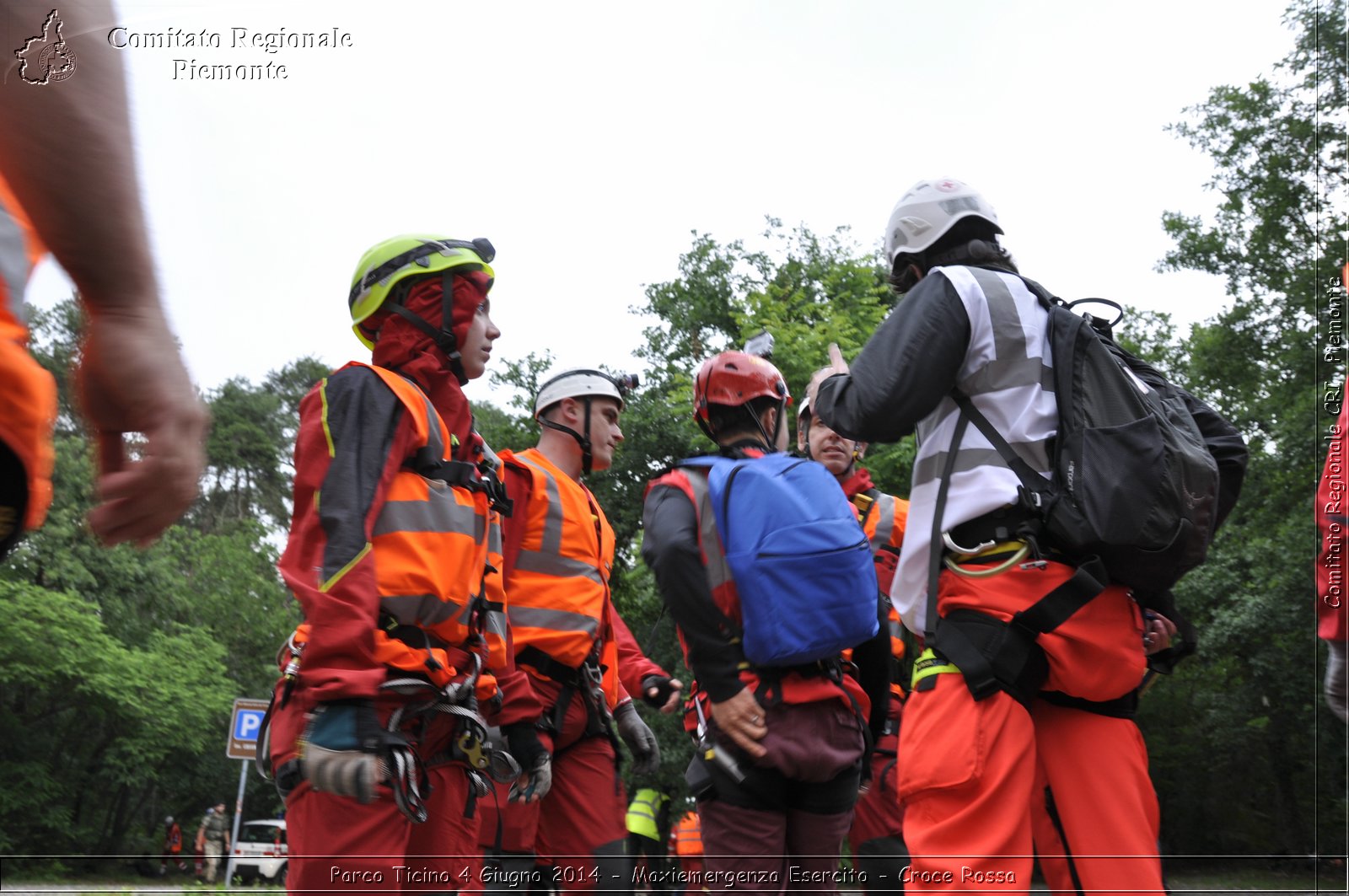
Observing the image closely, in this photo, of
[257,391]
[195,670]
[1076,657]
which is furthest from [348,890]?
[257,391]

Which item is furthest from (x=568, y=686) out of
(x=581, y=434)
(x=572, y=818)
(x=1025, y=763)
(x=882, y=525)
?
(x=1025, y=763)

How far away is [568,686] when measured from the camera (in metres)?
5.49

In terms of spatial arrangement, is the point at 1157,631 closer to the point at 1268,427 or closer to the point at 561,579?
the point at 561,579

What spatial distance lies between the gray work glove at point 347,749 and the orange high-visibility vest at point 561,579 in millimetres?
2270

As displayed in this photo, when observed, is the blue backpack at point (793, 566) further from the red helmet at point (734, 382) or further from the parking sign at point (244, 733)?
the parking sign at point (244, 733)

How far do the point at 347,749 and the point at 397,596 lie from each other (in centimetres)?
48

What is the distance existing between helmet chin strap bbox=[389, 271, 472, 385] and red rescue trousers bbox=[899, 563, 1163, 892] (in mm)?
1890

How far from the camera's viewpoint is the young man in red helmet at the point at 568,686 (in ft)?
17.6

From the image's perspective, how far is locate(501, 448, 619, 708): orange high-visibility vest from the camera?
18.1 ft

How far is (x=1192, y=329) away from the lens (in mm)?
24219

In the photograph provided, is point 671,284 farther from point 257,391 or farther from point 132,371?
point 132,371

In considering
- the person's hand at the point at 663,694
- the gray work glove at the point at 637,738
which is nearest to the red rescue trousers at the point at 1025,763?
the person's hand at the point at 663,694

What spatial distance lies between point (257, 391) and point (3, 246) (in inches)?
1342

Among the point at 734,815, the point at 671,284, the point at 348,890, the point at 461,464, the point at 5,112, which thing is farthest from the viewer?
the point at 671,284
